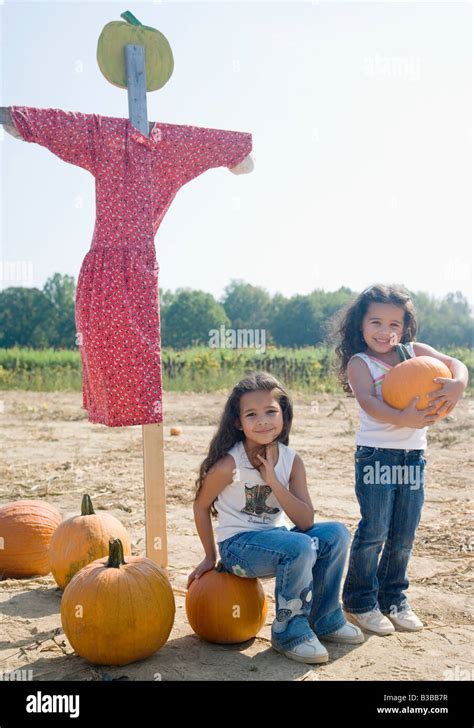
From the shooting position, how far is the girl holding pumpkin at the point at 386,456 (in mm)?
3463

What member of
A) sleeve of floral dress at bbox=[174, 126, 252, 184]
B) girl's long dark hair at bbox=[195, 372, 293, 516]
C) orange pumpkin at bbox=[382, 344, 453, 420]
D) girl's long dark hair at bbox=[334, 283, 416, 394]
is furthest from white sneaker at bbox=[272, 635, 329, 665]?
sleeve of floral dress at bbox=[174, 126, 252, 184]

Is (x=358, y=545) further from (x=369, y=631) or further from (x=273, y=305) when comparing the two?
(x=273, y=305)

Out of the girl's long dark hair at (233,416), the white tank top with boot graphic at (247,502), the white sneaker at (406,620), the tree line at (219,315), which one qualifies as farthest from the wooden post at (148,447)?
the tree line at (219,315)

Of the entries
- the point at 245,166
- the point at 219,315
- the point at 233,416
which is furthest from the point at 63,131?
the point at 219,315

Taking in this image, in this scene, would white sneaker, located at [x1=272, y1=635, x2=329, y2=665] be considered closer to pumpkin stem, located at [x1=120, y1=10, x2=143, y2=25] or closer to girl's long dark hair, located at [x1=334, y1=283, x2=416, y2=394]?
girl's long dark hair, located at [x1=334, y1=283, x2=416, y2=394]

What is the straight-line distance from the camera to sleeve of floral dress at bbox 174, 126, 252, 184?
414 centimetres

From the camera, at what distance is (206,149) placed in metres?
4.19

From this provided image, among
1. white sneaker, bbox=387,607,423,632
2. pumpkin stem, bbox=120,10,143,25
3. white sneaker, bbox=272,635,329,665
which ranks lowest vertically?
white sneaker, bbox=387,607,423,632

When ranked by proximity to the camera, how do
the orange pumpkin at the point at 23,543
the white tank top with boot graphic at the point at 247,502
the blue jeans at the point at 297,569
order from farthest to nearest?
the orange pumpkin at the point at 23,543 < the white tank top with boot graphic at the point at 247,502 < the blue jeans at the point at 297,569

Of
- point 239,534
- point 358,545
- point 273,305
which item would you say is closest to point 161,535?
point 239,534

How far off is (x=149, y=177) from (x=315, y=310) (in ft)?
167

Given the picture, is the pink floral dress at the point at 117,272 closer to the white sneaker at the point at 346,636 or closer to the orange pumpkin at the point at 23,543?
the orange pumpkin at the point at 23,543

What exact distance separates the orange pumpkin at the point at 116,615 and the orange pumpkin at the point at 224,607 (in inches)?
7.4

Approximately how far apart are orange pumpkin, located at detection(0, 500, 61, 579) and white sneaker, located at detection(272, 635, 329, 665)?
189 cm
